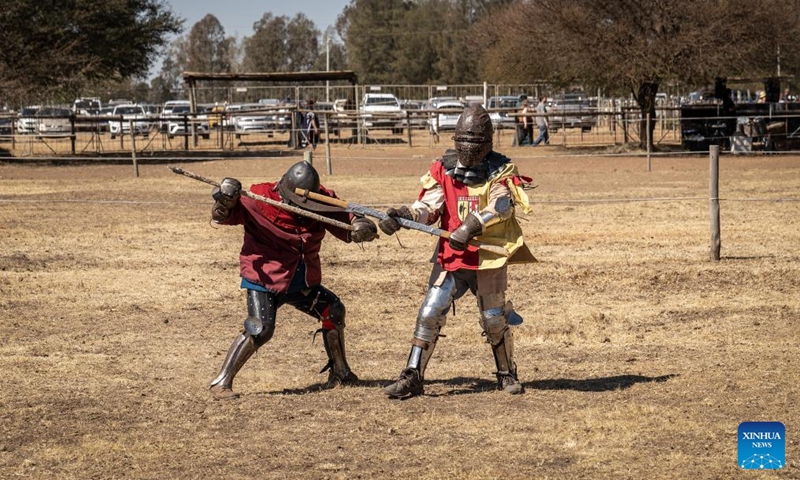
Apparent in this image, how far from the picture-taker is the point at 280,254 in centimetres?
678

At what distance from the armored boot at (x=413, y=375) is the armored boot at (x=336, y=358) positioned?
51cm

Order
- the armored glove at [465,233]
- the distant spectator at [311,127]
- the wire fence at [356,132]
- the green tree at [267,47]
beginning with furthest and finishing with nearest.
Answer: the green tree at [267,47]
the distant spectator at [311,127]
the wire fence at [356,132]
the armored glove at [465,233]

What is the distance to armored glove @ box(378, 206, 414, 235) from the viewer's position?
Answer: 6.37 metres

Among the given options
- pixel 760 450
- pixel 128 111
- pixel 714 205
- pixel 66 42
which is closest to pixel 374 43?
pixel 128 111

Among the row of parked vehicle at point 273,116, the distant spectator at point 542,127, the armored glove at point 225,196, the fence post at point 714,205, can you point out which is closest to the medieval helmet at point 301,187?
the armored glove at point 225,196

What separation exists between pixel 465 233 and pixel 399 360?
6.63 feet

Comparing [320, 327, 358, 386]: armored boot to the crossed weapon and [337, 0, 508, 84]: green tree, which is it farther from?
[337, 0, 508, 84]: green tree

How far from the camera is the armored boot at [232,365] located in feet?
22.3

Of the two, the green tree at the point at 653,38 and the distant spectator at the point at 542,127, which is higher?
the green tree at the point at 653,38

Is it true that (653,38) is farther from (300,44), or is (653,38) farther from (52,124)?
(300,44)

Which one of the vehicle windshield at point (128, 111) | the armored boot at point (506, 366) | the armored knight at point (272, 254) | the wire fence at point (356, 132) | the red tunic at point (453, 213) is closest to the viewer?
the red tunic at point (453, 213)

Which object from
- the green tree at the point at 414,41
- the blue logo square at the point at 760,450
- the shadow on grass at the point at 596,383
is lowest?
the shadow on grass at the point at 596,383

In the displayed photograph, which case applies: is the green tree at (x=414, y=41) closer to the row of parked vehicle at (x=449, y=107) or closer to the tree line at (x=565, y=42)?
the row of parked vehicle at (x=449, y=107)

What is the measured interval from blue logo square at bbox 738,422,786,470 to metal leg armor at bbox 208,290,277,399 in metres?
2.92
